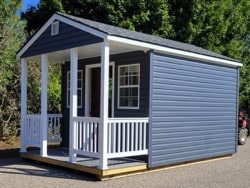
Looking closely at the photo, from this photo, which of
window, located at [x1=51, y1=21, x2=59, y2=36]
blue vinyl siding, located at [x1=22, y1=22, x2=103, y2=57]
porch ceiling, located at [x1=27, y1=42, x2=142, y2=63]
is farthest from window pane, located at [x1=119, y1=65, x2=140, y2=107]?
window, located at [x1=51, y1=21, x2=59, y2=36]

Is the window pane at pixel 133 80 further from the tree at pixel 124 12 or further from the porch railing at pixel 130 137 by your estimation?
the tree at pixel 124 12

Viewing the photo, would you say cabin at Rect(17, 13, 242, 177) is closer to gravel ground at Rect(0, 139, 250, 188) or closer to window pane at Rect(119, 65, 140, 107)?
window pane at Rect(119, 65, 140, 107)

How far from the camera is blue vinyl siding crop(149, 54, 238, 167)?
9.21 metres

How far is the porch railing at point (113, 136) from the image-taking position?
8328mm

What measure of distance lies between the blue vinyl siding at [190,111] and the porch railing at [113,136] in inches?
10.5

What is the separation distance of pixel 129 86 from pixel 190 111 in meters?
1.75

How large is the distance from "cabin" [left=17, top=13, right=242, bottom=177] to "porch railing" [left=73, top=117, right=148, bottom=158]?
22 millimetres

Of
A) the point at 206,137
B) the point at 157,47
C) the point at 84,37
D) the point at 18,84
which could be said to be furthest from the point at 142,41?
the point at 18,84

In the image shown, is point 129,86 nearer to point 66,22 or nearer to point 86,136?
point 86,136

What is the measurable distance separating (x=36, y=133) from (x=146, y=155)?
308cm

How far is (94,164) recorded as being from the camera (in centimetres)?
865

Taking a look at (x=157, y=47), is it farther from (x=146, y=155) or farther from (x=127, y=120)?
(x=146, y=155)

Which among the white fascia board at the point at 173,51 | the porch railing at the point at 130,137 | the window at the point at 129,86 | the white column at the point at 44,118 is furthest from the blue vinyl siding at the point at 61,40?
the porch railing at the point at 130,137

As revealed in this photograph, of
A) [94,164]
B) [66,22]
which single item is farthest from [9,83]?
[94,164]
